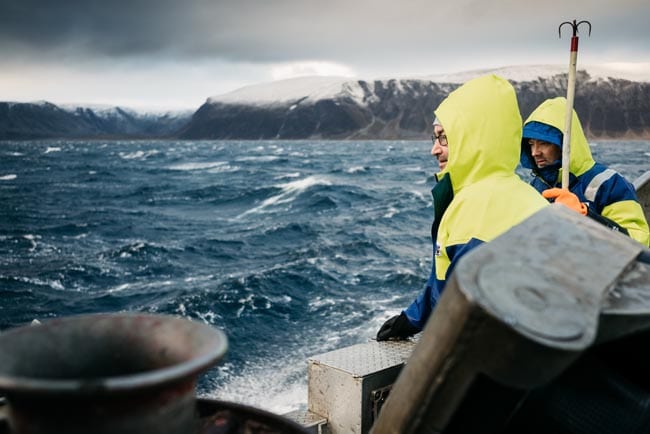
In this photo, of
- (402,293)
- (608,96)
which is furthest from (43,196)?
(608,96)

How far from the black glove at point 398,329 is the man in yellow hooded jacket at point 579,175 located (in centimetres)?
156

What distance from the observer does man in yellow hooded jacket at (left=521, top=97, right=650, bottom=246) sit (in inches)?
172

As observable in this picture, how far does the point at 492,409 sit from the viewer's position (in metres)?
1.77

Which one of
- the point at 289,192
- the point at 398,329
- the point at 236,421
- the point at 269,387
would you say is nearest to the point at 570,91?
the point at 398,329

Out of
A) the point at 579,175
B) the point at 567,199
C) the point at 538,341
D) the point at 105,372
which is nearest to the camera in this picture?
the point at 538,341

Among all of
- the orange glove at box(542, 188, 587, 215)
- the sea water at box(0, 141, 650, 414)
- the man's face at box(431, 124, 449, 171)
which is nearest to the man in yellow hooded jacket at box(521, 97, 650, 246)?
the orange glove at box(542, 188, 587, 215)

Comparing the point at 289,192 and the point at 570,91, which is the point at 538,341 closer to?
the point at 570,91

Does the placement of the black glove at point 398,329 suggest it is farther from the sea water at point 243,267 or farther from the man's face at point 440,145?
the sea water at point 243,267

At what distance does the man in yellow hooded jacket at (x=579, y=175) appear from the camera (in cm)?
438

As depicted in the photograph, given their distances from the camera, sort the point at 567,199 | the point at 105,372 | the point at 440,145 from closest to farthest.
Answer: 1. the point at 105,372
2. the point at 440,145
3. the point at 567,199

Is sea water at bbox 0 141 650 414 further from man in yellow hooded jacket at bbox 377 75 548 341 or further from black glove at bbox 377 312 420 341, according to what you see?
man in yellow hooded jacket at bbox 377 75 548 341

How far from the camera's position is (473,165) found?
2961mm

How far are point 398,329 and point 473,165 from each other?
1.24 meters

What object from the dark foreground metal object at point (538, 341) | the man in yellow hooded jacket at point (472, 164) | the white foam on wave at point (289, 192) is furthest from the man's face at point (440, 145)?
the white foam on wave at point (289, 192)
